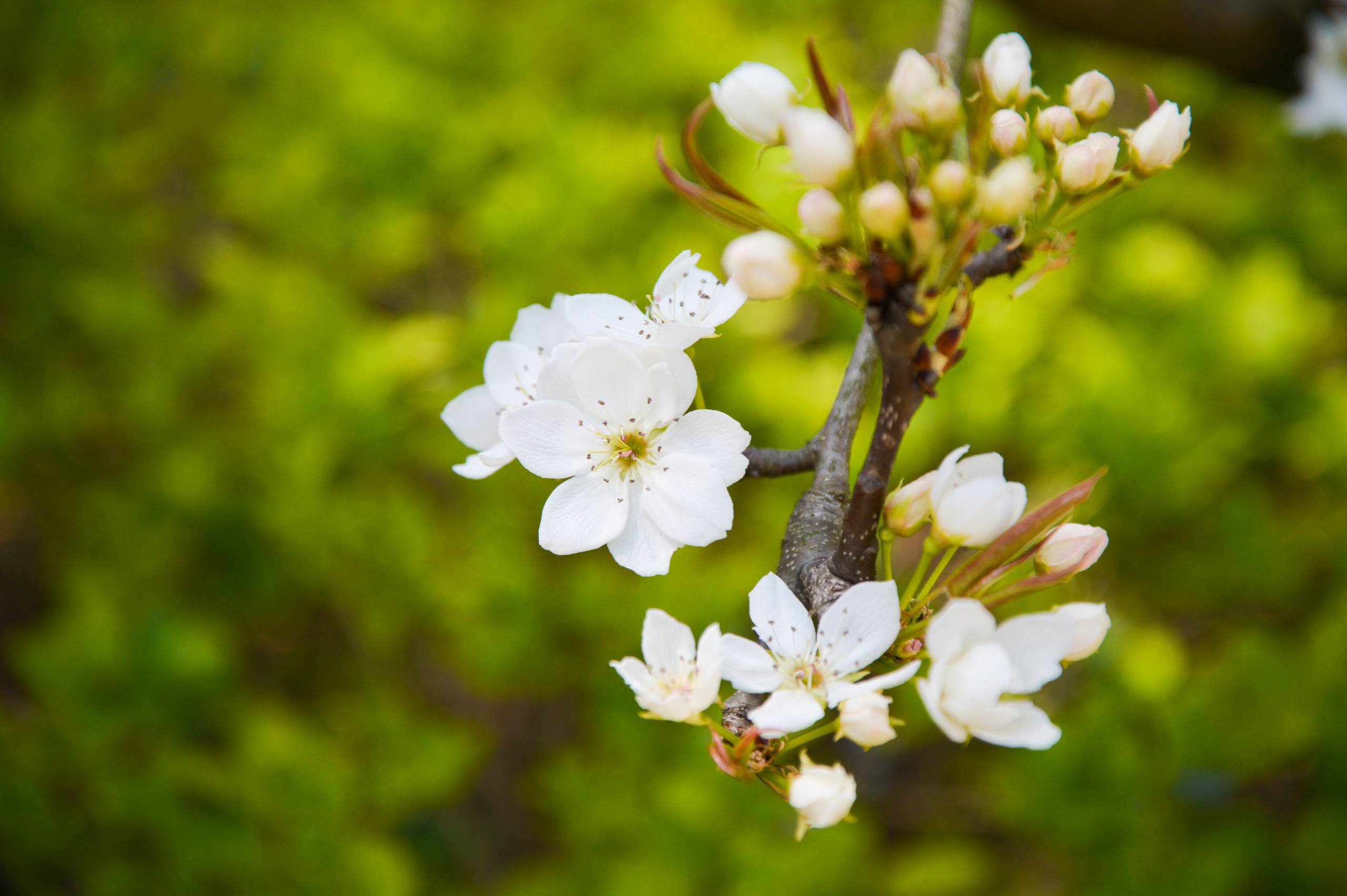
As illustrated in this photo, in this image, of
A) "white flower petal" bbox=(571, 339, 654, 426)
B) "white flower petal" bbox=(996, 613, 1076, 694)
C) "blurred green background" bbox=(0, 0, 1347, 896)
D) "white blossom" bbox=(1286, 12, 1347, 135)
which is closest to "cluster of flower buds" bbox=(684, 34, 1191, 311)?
"white flower petal" bbox=(571, 339, 654, 426)

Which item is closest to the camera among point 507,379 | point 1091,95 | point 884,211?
point 884,211

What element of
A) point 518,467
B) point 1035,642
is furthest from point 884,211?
point 518,467

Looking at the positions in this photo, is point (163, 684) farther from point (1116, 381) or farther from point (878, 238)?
point (1116, 381)

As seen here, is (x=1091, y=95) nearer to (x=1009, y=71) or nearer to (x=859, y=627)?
(x=1009, y=71)

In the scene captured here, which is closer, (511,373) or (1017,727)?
(1017,727)

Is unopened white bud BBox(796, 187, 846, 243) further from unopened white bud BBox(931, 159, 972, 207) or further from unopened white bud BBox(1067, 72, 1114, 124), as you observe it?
unopened white bud BBox(1067, 72, 1114, 124)

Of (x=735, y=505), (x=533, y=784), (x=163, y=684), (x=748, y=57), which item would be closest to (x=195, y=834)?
(x=163, y=684)

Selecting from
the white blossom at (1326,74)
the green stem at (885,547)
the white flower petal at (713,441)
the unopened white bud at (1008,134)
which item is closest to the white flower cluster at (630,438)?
the white flower petal at (713,441)

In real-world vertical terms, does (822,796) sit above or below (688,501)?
below
